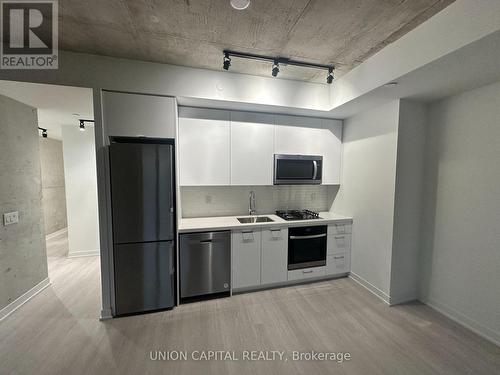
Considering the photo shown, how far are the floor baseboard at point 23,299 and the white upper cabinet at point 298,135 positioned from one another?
Answer: 11.7ft

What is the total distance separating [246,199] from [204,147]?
1083 millimetres

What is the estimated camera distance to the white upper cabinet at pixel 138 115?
213 centimetres

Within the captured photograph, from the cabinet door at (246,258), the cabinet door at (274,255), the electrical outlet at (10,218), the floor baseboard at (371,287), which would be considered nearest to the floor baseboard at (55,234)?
the electrical outlet at (10,218)

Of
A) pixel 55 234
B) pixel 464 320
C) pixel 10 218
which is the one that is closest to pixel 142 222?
pixel 10 218

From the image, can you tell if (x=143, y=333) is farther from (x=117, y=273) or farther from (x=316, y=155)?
(x=316, y=155)

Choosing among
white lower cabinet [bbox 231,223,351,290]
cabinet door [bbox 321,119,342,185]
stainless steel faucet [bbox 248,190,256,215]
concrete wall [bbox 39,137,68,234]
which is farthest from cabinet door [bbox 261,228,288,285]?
concrete wall [bbox 39,137,68,234]

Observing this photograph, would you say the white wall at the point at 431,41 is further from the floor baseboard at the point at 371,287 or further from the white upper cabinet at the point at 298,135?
the floor baseboard at the point at 371,287

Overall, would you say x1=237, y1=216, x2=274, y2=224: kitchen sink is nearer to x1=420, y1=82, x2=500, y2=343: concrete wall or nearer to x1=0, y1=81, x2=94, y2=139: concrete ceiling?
x1=420, y1=82, x2=500, y2=343: concrete wall

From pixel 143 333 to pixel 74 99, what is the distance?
2673mm

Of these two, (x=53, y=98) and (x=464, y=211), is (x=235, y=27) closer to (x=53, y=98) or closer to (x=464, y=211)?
(x=53, y=98)

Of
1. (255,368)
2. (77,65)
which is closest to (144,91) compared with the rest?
(77,65)

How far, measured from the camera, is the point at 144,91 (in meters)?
2.18

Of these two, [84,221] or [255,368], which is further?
[84,221]

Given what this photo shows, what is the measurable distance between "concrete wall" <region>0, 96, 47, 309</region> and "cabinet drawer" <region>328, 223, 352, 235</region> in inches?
153
